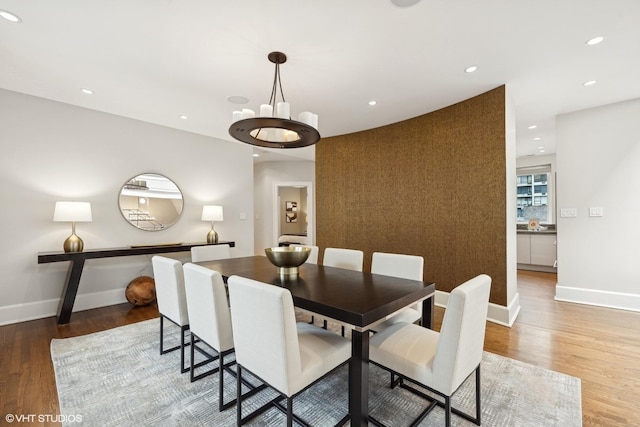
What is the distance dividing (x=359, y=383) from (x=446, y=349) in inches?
18.1

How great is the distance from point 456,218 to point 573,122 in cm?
225

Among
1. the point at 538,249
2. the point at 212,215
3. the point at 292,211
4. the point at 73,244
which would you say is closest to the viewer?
the point at 73,244

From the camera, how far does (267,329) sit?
1.33 metres

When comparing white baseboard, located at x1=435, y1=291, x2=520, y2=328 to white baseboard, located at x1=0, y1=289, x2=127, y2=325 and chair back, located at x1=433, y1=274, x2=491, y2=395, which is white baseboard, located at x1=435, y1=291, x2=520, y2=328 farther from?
white baseboard, located at x1=0, y1=289, x2=127, y2=325

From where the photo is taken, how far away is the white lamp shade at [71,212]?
315 cm

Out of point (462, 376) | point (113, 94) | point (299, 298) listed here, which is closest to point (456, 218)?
point (462, 376)

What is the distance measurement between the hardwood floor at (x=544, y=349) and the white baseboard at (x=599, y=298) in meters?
0.15

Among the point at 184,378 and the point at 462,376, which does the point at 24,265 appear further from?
the point at 462,376

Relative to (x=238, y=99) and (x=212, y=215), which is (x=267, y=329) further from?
(x=212, y=215)

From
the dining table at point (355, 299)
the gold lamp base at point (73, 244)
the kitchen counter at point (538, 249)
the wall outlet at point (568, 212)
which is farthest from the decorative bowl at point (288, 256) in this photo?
the kitchen counter at point (538, 249)

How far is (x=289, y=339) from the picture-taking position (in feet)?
4.24

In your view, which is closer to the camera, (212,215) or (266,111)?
(266,111)

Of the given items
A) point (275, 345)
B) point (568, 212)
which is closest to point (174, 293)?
point (275, 345)

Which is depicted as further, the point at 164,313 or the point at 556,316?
the point at 556,316
